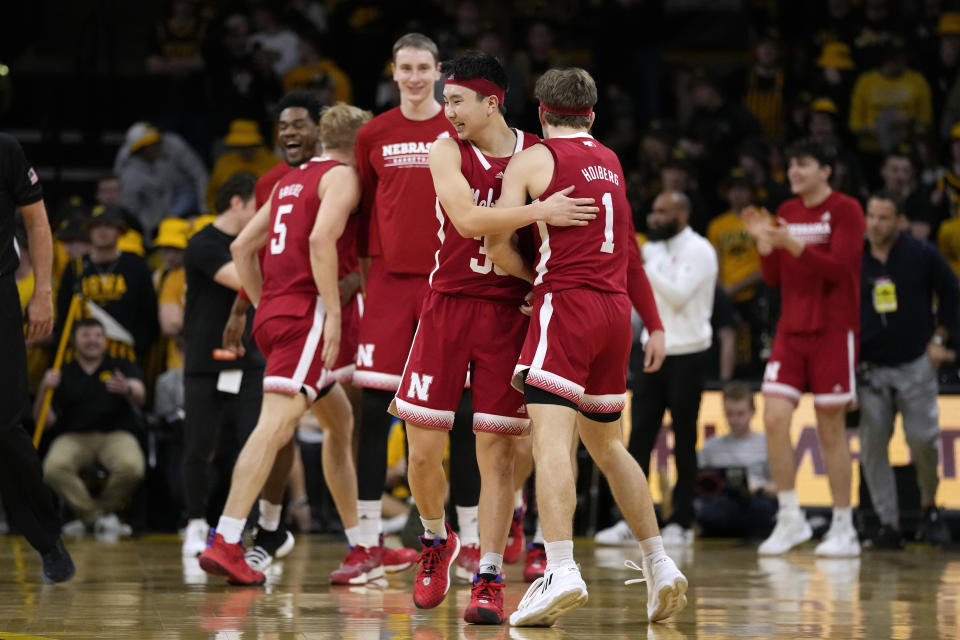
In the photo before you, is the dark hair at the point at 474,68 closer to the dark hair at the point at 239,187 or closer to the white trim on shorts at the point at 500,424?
the white trim on shorts at the point at 500,424

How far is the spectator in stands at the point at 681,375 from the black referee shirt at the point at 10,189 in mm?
4526

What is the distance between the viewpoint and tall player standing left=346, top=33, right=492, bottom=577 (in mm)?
7035

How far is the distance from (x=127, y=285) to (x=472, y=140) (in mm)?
5873

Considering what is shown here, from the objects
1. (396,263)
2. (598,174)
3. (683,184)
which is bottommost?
(396,263)

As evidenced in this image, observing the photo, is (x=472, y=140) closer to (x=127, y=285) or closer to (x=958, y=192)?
A: (x=127, y=285)

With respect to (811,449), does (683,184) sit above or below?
above

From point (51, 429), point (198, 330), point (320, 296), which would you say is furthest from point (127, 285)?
point (320, 296)

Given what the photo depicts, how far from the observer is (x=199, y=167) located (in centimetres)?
1419

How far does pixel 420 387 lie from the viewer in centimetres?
607

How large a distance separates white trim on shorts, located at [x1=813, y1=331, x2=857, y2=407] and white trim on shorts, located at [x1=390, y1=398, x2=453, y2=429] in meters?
3.95

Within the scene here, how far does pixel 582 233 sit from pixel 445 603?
1777mm

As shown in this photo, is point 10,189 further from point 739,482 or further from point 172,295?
point 739,482

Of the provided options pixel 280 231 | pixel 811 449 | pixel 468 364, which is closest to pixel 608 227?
pixel 468 364

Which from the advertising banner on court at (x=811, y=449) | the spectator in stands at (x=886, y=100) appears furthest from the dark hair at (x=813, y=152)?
the spectator in stands at (x=886, y=100)
